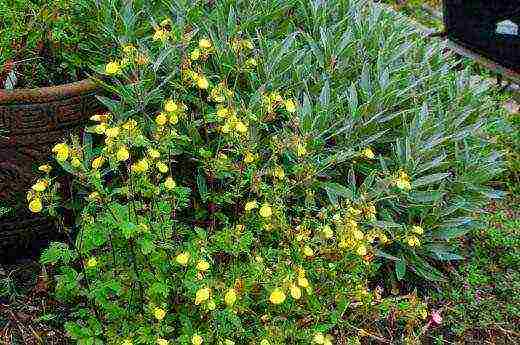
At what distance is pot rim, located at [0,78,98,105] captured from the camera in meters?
2.30

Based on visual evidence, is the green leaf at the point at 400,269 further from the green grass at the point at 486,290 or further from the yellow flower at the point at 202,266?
the yellow flower at the point at 202,266

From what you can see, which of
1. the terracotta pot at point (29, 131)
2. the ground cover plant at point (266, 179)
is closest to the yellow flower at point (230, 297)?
the ground cover plant at point (266, 179)

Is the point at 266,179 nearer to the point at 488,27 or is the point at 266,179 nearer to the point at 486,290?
the point at 486,290

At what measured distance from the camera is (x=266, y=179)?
2.64 metres

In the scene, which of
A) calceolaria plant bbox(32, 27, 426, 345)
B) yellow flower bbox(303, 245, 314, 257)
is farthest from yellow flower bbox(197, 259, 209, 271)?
yellow flower bbox(303, 245, 314, 257)

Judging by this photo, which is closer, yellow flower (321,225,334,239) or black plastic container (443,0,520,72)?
yellow flower (321,225,334,239)

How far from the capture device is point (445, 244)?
2912 millimetres

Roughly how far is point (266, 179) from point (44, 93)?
34.1 inches

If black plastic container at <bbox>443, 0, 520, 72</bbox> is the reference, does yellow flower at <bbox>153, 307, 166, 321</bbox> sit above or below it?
above

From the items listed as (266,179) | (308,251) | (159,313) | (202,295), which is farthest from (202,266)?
(266,179)

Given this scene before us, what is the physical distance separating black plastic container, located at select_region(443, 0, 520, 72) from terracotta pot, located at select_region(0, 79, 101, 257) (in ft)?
7.51

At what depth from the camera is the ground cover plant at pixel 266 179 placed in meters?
2.07

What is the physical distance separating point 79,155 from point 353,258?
0.97 meters

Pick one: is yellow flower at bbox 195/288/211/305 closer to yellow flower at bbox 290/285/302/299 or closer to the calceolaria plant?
the calceolaria plant
